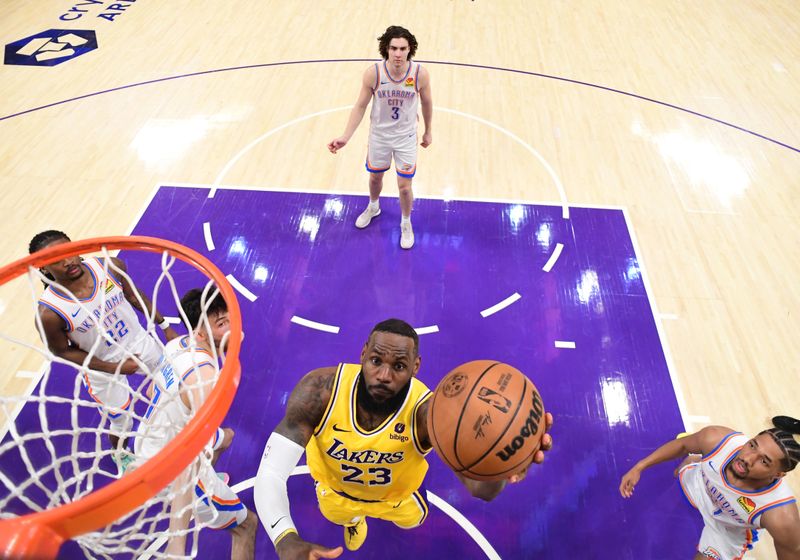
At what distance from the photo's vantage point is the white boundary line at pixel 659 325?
4161mm

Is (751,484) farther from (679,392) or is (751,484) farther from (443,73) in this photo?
(443,73)

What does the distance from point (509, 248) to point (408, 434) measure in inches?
122

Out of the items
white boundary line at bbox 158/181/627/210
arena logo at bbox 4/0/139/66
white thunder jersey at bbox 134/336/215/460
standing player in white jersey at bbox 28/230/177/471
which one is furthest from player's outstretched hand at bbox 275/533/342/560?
arena logo at bbox 4/0/139/66

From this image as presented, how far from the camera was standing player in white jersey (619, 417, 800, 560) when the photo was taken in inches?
111

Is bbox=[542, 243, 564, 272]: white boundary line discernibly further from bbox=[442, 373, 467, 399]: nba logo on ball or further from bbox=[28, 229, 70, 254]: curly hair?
bbox=[28, 229, 70, 254]: curly hair

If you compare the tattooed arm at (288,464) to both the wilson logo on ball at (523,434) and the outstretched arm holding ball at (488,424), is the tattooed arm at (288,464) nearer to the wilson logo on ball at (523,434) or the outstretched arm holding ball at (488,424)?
the outstretched arm holding ball at (488,424)

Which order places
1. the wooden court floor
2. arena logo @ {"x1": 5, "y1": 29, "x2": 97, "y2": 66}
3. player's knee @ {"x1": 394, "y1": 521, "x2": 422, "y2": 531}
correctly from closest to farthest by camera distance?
player's knee @ {"x1": 394, "y1": 521, "x2": 422, "y2": 531}, the wooden court floor, arena logo @ {"x1": 5, "y1": 29, "x2": 97, "y2": 66}

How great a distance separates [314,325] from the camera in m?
4.62

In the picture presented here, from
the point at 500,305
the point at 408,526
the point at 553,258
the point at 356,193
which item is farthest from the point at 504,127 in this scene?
the point at 408,526

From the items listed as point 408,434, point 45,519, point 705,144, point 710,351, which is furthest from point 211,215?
point 705,144

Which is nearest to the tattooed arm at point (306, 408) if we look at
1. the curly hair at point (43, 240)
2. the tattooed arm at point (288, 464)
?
the tattooed arm at point (288, 464)

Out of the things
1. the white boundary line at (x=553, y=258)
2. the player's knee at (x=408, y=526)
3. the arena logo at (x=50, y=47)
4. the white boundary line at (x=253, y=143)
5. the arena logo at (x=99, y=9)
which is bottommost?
the player's knee at (x=408, y=526)

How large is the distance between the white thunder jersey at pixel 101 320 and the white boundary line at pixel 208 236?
5.62 ft

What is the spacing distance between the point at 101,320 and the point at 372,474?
1.87 metres
